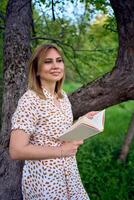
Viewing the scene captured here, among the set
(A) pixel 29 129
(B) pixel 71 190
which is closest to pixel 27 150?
(A) pixel 29 129

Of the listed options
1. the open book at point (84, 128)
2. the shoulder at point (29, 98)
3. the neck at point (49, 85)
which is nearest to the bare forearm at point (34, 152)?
the open book at point (84, 128)

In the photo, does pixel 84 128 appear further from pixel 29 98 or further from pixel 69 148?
pixel 29 98

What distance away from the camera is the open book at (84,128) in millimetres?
2885

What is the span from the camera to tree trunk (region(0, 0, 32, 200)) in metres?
4.47

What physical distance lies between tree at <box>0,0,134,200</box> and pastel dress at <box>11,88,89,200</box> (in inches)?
41.9

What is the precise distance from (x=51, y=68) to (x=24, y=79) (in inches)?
62.1

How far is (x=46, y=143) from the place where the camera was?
121 inches

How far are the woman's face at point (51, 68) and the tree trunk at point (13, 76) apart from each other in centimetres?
148

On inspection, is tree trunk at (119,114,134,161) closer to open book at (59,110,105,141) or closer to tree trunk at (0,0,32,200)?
tree trunk at (0,0,32,200)

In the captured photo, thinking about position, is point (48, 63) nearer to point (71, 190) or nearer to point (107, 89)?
point (71, 190)

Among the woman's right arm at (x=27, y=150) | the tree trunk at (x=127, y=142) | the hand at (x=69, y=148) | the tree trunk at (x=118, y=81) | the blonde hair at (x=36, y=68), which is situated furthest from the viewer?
the tree trunk at (x=127, y=142)

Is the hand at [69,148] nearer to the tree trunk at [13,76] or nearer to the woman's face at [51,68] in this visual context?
the woman's face at [51,68]

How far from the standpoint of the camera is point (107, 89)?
429cm

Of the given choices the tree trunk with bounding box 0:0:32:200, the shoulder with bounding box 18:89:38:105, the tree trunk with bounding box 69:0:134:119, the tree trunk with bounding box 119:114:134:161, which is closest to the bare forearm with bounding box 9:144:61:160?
the shoulder with bounding box 18:89:38:105
